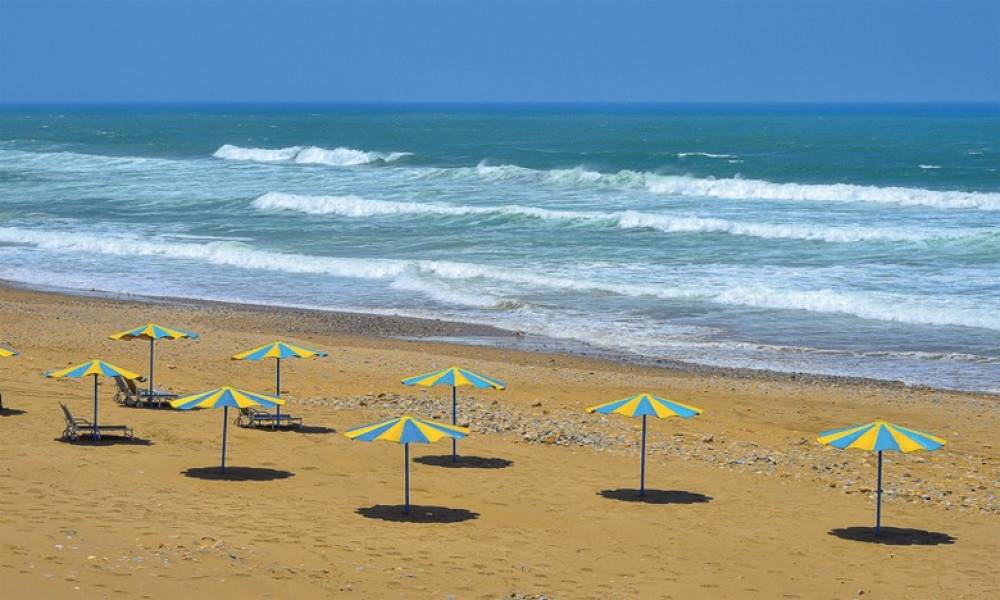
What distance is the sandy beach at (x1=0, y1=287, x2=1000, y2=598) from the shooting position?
1204 centimetres

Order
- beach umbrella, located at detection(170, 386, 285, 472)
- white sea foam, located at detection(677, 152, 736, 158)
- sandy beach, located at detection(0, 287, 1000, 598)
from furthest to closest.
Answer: white sea foam, located at detection(677, 152, 736, 158)
beach umbrella, located at detection(170, 386, 285, 472)
sandy beach, located at detection(0, 287, 1000, 598)

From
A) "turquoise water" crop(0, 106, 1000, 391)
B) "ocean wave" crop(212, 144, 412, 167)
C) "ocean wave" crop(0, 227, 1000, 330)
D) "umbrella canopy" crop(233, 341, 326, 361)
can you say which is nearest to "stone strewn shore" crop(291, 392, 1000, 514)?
"umbrella canopy" crop(233, 341, 326, 361)

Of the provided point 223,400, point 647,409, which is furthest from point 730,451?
point 223,400

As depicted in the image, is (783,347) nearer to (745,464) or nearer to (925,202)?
(745,464)

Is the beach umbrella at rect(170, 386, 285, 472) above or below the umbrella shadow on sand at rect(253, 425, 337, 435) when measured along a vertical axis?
above

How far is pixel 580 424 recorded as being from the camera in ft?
61.1

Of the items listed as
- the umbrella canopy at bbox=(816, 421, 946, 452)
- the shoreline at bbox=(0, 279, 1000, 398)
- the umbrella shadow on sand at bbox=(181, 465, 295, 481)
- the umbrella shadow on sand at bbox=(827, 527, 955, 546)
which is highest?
the umbrella canopy at bbox=(816, 421, 946, 452)

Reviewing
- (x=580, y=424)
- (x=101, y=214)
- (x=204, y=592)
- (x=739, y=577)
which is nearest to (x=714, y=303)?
(x=580, y=424)

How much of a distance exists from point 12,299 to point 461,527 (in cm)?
1851

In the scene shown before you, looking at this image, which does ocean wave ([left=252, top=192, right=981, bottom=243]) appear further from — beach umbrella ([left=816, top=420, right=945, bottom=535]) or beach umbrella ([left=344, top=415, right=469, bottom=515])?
beach umbrella ([left=344, top=415, right=469, bottom=515])

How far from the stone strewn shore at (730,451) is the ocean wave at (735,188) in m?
32.9

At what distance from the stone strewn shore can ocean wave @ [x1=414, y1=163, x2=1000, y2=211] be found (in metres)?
32.9

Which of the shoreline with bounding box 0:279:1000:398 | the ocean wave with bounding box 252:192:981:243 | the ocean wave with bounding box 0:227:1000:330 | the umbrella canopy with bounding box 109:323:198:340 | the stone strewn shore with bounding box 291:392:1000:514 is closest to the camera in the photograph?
the stone strewn shore with bounding box 291:392:1000:514

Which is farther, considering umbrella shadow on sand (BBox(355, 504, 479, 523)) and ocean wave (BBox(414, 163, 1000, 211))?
ocean wave (BBox(414, 163, 1000, 211))
